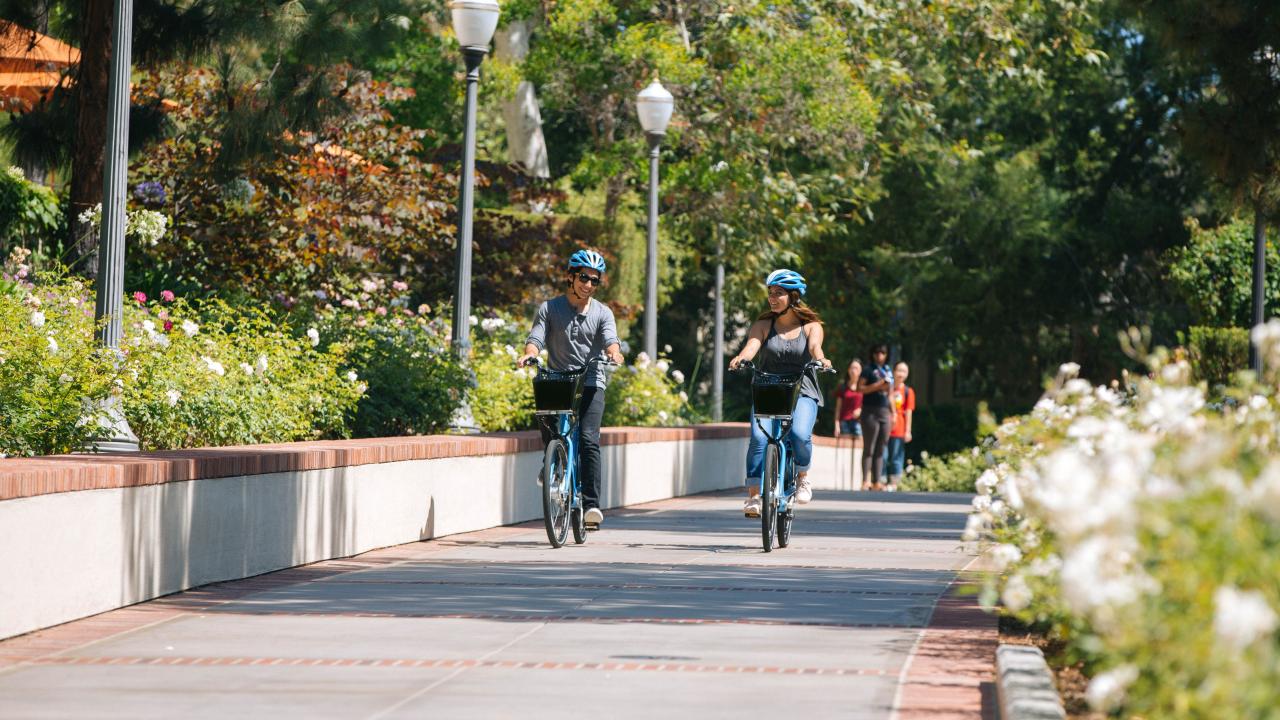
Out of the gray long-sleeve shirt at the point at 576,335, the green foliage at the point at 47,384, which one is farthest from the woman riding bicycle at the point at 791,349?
the green foliage at the point at 47,384

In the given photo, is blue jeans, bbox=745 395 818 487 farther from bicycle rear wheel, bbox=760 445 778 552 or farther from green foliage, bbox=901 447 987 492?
green foliage, bbox=901 447 987 492

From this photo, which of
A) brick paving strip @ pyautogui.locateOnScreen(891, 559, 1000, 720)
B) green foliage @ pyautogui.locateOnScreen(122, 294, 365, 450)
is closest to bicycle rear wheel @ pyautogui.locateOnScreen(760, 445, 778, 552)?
brick paving strip @ pyautogui.locateOnScreen(891, 559, 1000, 720)

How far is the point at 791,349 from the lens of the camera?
12.5 metres

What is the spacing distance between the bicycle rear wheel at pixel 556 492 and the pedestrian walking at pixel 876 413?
11.4 m

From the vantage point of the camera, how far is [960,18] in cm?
3072

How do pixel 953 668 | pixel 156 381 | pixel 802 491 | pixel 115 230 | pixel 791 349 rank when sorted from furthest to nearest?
pixel 802 491 → pixel 791 349 → pixel 156 381 → pixel 115 230 → pixel 953 668

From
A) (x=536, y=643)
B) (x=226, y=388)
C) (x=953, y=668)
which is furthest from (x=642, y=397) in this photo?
(x=953, y=668)

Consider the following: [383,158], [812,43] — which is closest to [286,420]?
[383,158]

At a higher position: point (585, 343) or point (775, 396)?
point (585, 343)

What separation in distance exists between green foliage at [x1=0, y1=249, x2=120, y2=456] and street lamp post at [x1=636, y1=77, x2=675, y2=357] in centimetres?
1035

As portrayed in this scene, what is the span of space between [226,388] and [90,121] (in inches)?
205

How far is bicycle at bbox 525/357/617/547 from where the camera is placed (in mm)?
12219

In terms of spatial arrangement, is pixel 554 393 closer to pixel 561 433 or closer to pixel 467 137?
pixel 561 433

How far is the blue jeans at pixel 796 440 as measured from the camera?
12.3 meters
